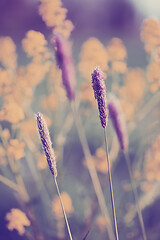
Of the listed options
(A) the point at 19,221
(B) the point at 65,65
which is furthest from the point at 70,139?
(B) the point at 65,65

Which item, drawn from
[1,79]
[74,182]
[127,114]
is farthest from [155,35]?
[74,182]

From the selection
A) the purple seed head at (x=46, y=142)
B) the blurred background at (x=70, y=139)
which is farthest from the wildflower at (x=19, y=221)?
the purple seed head at (x=46, y=142)

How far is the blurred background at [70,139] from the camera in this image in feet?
3.22

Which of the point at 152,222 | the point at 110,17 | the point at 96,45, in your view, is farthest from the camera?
the point at 110,17

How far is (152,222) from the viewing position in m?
1.39

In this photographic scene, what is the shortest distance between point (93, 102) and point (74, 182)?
559 mm

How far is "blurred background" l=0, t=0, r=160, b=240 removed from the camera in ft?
3.22

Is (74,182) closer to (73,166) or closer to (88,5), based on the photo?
(73,166)

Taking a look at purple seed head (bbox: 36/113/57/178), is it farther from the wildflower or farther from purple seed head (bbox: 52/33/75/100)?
the wildflower

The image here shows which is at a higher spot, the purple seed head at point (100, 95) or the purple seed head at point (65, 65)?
the purple seed head at point (65, 65)

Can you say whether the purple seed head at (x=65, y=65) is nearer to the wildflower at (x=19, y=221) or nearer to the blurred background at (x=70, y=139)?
the blurred background at (x=70, y=139)

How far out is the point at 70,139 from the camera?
1.57 meters

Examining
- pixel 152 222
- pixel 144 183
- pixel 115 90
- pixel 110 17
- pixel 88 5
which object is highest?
pixel 110 17

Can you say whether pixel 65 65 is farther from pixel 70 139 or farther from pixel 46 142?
pixel 70 139
